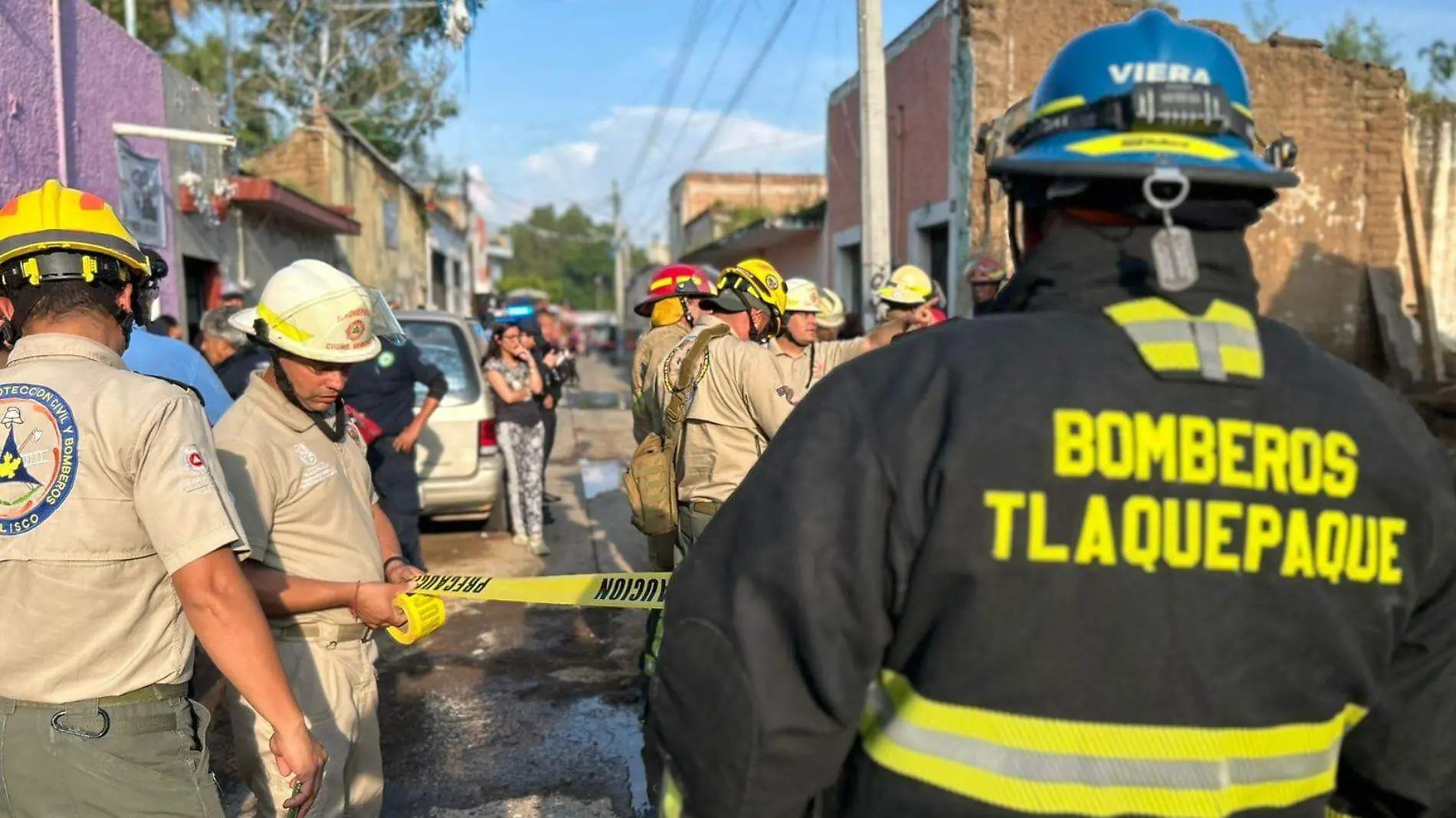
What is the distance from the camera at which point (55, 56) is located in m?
7.08

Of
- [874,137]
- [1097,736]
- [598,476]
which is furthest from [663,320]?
[598,476]

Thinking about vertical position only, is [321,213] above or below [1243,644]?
above

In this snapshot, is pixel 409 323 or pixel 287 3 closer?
pixel 409 323

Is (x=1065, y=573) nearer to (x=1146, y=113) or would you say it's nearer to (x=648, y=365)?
(x=1146, y=113)

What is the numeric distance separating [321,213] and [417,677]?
32.8 feet

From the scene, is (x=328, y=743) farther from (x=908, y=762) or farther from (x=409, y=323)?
(x=409, y=323)

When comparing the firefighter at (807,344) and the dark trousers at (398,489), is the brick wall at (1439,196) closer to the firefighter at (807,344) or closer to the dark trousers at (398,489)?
the firefighter at (807,344)

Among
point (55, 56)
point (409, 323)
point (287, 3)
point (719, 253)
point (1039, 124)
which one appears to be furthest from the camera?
point (719, 253)

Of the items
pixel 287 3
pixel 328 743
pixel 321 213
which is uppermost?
pixel 287 3

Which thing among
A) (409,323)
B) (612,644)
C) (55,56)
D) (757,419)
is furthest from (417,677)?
A: (55,56)

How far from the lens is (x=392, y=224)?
70.0 feet

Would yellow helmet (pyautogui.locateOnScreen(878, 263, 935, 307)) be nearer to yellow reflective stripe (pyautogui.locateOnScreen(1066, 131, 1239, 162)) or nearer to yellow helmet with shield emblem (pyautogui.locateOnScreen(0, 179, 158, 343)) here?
yellow helmet with shield emblem (pyautogui.locateOnScreen(0, 179, 158, 343))

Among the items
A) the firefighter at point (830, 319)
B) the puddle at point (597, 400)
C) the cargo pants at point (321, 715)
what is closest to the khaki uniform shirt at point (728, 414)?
the cargo pants at point (321, 715)

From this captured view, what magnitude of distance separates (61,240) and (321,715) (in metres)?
1.26
